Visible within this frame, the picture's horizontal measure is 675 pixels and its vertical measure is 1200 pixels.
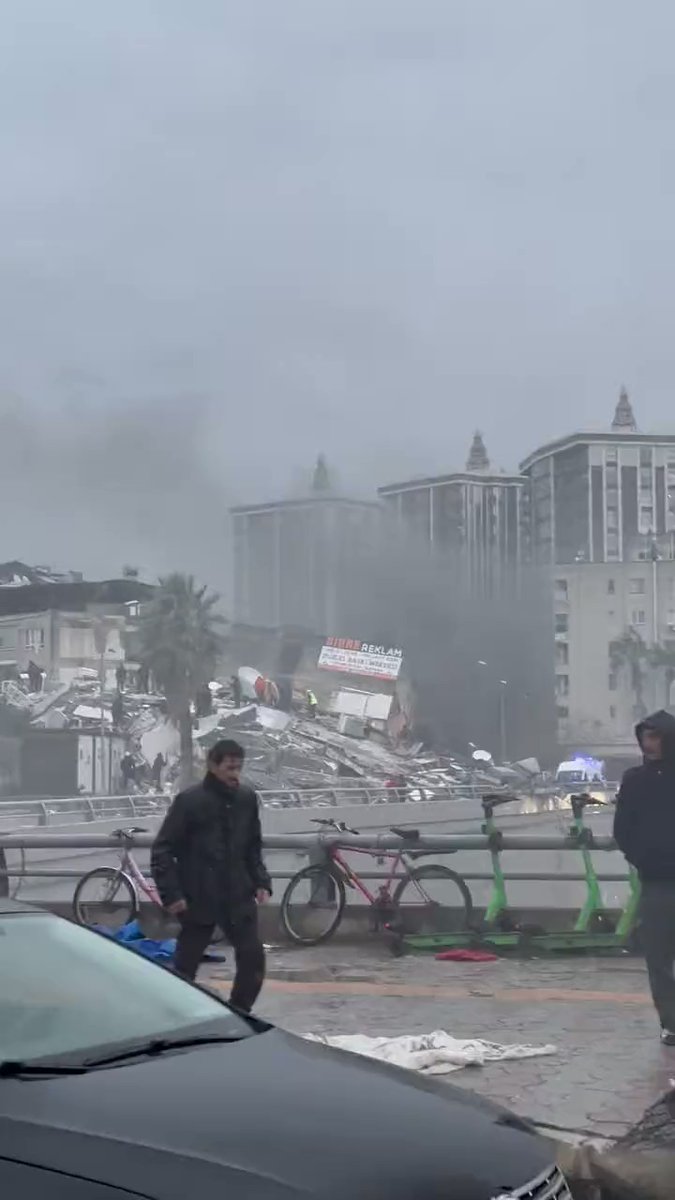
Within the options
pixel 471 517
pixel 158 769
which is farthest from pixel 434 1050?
pixel 471 517

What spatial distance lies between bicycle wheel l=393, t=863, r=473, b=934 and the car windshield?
697 centimetres

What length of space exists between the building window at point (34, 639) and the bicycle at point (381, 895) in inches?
2844

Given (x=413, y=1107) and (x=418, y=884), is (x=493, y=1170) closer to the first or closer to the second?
(x=413, y=1107)

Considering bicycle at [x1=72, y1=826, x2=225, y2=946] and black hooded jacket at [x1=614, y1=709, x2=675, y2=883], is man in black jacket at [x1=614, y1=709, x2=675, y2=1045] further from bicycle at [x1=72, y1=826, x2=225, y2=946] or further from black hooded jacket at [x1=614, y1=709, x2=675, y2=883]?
bicycle at [x1=72, y1=826, x2=225, y2=946]

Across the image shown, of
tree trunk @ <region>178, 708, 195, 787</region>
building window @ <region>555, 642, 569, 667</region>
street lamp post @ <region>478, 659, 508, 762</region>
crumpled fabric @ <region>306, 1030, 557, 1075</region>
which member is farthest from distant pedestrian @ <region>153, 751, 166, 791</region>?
crumpled fabric @ <region>306, 1030, 557, 1075</region>

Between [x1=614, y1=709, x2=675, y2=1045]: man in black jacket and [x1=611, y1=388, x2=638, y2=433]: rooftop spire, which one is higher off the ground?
[x1=611, y1=388, x2=638, y2=433]: rooftop spire

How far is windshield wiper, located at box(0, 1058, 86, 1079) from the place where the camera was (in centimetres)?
411

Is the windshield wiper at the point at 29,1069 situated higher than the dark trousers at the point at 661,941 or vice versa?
the windshield wiper at the point at 29,1069

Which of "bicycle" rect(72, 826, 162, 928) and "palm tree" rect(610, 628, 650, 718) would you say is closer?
"bicycle" rect(72, 826, 162, 928)

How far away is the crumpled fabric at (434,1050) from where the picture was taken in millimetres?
7449

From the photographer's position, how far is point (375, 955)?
38.9 feet

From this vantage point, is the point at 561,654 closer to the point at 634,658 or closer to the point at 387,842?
the point at 634,658

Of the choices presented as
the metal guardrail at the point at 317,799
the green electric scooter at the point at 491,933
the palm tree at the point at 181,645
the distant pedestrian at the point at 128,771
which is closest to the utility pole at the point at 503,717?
the palm tree at the point at 181,645

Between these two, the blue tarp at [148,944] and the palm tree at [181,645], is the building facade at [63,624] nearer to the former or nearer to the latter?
the palm tree at [181,645]
